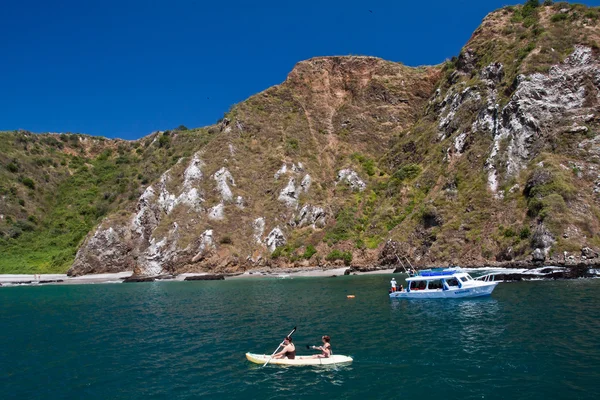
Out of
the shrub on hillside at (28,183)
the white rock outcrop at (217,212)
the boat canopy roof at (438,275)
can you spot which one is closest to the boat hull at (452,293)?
the boat canopy roof at (438,275)

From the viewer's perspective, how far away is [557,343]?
22.0 m

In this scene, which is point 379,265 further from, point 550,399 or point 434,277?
point 550,399

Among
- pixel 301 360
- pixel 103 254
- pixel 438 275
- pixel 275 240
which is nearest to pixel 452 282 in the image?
pixel 438 275

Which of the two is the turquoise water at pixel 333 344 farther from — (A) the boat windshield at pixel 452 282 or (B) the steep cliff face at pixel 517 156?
(B) the steep cliff face at pixel 517 156

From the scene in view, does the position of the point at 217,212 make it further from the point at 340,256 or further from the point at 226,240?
the point at 340,256

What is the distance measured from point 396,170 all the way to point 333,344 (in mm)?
80882

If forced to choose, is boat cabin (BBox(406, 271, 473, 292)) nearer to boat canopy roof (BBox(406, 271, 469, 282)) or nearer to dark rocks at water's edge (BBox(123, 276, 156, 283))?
boat canopy roof (BBox(406, 271, 469, 282))

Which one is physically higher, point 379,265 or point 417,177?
point 417,177

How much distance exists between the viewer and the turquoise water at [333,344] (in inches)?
708

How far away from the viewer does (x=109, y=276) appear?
8838 cm

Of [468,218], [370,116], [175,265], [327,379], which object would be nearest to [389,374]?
[327,379]

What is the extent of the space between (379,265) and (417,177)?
78.8 feet

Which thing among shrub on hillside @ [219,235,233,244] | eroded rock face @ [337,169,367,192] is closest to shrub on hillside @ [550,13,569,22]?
eroded rock face @ [337,169,367,192]

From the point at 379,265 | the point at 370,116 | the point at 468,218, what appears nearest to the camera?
the point at 468,218
